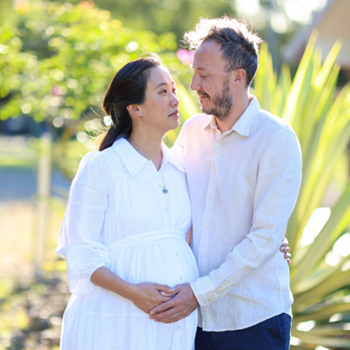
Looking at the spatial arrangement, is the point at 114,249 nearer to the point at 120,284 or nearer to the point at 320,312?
the point at 120,284

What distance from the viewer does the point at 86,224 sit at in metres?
2.07

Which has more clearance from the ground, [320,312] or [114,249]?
[114,249]

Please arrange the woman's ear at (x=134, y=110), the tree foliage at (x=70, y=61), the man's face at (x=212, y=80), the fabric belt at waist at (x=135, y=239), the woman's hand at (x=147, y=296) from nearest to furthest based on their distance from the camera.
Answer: the woman's hand at (x=147, y=296) < the fabric belt at waist at (x=135, y=239) < the man's face at (x=212, y=80) < the woman's ear at (x=134, y=110) < the tree foliage at (x=70, y=61)

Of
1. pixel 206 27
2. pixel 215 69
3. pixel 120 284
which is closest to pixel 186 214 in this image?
pixel 120 284

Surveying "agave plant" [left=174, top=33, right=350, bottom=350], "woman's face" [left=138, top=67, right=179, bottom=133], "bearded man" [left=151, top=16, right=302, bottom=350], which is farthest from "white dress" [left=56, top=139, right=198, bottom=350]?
"agave plant" [left=174, top=33, right=350, bottom=350]

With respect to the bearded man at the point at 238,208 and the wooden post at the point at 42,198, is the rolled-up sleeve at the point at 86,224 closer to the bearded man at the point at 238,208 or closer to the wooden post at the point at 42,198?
the bearded man at the point at 238,208

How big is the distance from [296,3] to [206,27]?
105ft

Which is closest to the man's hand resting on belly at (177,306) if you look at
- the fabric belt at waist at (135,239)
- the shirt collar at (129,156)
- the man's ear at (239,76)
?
the fabric belt at waist at (135,239)

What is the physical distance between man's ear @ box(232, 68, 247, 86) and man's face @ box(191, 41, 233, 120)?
0.03 m

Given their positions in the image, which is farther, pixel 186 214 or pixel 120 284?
pixel 186 214

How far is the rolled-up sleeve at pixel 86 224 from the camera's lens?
6.80ft

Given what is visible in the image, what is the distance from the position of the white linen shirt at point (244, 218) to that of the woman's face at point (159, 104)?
9.2 inches

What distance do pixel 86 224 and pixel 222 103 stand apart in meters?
0.84

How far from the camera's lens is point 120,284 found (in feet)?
6.72
